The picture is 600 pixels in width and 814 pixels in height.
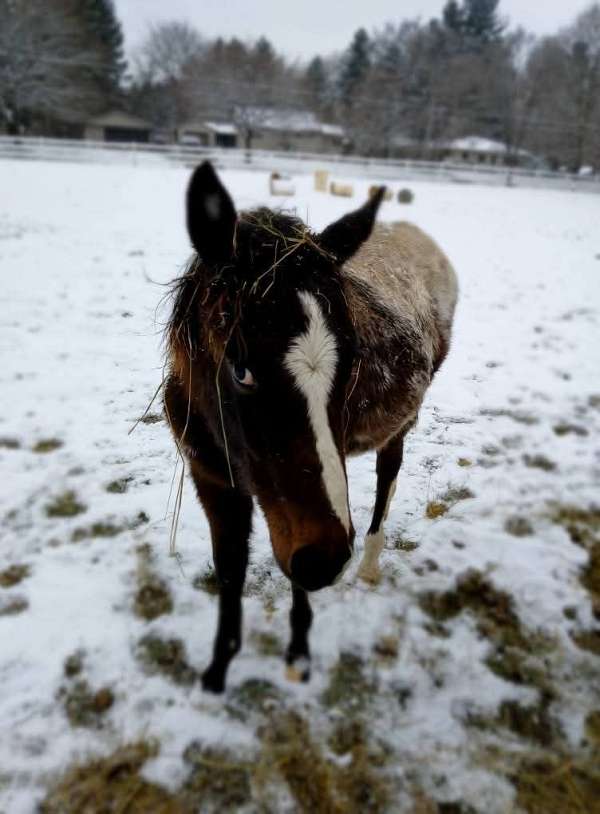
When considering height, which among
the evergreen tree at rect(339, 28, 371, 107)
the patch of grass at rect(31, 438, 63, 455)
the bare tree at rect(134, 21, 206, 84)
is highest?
the evergreen tree at rect(339, 28, 371, 107)

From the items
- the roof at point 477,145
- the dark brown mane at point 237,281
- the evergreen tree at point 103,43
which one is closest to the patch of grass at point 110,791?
the dark brown mane at point 237,281

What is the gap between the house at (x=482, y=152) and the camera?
1779 inches

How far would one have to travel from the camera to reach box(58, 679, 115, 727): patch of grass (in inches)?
79.0

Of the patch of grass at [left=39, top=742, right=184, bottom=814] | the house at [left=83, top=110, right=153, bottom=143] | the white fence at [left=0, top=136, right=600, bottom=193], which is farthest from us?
the house at [left=83, top=110, right=153, bottom=143]

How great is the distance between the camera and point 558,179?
31.1 meters

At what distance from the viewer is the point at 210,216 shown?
1537mm

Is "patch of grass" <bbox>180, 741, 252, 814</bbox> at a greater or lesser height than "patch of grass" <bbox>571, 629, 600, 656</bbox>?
lesser

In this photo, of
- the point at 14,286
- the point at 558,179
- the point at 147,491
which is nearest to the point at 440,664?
the point at 147,491

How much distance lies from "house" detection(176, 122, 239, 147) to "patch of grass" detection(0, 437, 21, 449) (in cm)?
4144

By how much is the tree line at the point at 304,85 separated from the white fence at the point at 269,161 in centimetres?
1075

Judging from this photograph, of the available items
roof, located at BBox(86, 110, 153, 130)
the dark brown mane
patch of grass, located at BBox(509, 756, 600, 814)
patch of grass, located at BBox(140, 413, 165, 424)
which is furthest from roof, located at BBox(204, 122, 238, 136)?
patch of grass, located at BBox(509, 756, 600, 814)

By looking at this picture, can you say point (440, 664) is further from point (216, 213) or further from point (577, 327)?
point (577, 327)

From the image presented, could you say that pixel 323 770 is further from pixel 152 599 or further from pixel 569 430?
pixel 569 430

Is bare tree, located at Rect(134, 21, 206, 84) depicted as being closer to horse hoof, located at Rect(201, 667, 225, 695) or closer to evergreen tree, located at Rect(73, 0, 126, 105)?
evergreen tree, located at Rect(73, 0, 126, 105)
